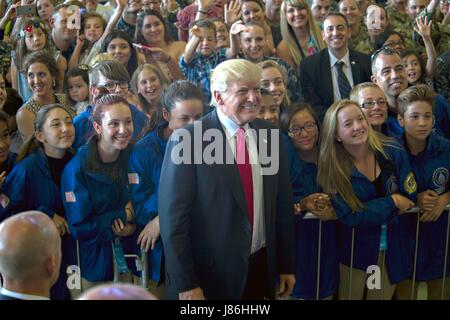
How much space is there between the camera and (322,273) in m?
4.18

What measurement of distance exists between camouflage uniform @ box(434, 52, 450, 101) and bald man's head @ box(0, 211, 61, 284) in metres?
4.28

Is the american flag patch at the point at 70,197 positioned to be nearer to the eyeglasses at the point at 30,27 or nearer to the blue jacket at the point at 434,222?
the blue jacket at the point at 434,222

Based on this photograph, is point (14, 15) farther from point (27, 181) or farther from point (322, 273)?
point (322, 273)

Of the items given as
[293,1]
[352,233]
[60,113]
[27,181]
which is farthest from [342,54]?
[27,181]

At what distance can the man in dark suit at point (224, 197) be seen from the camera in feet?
10.9

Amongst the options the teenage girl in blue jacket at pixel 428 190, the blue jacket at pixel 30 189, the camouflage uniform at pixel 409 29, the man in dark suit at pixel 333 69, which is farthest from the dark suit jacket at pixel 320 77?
the blue jacket at pixel 30 189

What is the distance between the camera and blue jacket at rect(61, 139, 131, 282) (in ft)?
13.0

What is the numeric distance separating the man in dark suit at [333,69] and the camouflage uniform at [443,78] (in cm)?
70

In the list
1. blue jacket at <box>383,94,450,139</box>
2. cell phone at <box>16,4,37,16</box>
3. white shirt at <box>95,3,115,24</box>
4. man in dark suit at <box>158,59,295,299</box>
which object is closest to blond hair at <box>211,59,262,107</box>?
man in dark suit at <box>158,59,295,299</box>

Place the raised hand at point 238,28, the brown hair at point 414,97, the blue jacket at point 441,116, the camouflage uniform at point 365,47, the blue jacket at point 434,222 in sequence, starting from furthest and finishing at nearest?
the camouflage uniform at point 365,47
the raised hand at point 238,28
the blue jacket at point 441,116
the brown hair at point 414,97
the blue jacket at point 434,222

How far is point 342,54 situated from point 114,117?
240 centimetres

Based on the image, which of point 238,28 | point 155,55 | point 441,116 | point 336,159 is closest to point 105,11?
point 155,55

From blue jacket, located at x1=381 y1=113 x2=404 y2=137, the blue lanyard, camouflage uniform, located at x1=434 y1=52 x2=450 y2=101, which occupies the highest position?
camouflage uniform, located at x1=434 y1=52 x2=450 y2=101

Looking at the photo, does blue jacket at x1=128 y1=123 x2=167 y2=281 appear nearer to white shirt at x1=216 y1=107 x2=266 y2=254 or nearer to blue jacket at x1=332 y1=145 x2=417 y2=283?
white shirt at x1=216 y1=107 x2=266 y2=254
